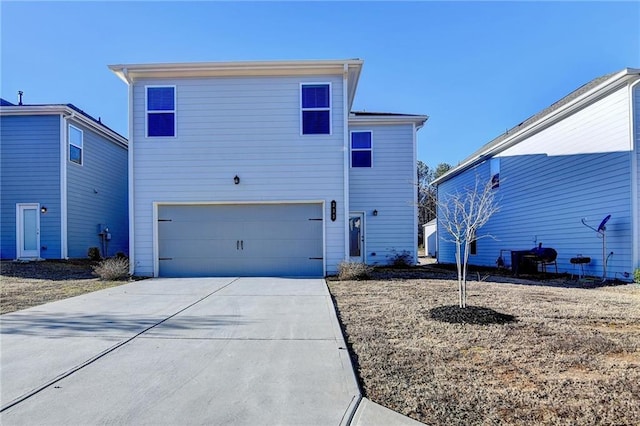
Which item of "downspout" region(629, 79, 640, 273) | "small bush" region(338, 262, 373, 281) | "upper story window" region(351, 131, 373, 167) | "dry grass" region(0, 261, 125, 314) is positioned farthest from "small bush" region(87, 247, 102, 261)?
"downspout" region(629, 79, 640, 273)

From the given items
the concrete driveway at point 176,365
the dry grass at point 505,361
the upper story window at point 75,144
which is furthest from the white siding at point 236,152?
the upper story window at point 75,144

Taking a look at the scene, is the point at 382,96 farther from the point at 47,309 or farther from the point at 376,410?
the point at 376,410

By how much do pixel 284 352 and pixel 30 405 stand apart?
2.14 metres

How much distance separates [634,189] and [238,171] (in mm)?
9815

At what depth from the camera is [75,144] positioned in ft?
48.1

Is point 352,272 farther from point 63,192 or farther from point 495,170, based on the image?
point 63,192

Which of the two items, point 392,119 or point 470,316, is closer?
point 470,316

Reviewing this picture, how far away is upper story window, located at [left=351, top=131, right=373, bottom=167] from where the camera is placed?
14788 mm

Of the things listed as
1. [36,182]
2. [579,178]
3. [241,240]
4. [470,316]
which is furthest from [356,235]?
[36,182]

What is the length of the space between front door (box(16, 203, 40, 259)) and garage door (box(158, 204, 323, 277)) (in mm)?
6017

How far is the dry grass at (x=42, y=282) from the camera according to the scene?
7.12 m

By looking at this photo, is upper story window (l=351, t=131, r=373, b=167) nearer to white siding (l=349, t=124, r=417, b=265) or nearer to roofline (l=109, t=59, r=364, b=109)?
white siding (l=349, t=124, r=417, b=265)

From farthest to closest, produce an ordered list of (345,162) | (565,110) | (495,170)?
(495,170)
(565,110)
(345,162)

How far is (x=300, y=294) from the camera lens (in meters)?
7.68
